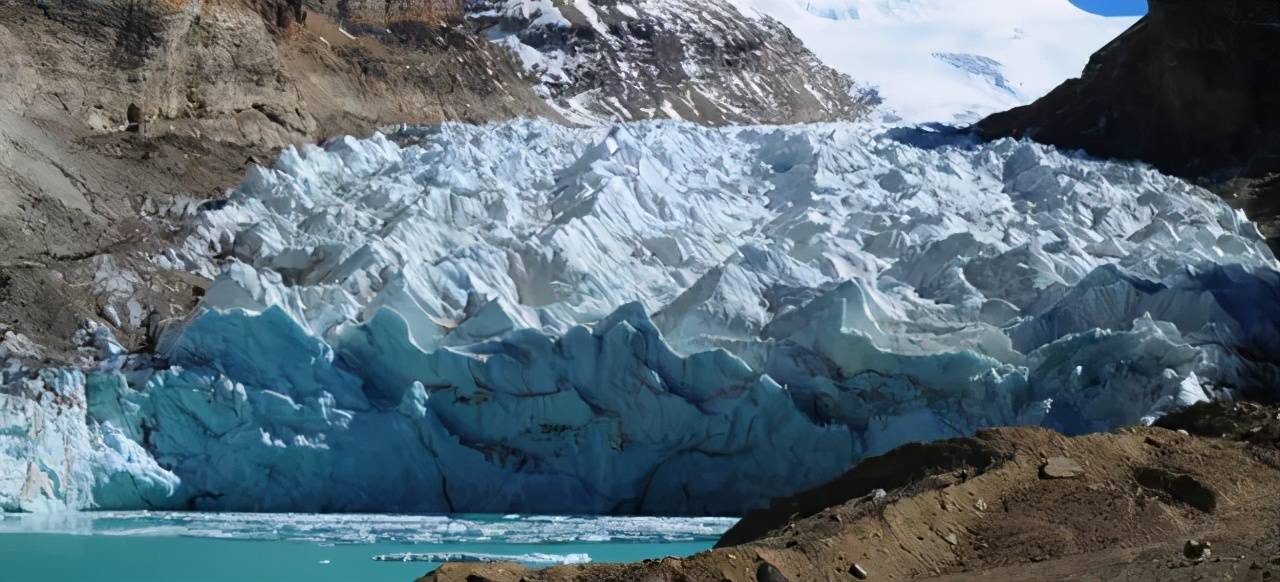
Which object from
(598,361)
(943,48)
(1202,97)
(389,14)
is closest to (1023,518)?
(598,361)

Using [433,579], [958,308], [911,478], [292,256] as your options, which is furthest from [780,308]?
[433,579]

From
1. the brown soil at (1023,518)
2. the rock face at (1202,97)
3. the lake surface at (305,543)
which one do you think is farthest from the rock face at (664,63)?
the brown soil at (1023,518)

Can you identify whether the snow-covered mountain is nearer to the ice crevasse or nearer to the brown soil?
the ice crevasse

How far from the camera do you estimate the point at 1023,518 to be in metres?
6.48

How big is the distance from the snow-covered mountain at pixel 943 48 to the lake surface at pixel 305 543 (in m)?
16.6

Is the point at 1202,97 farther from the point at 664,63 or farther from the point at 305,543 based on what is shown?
the point at 305,543

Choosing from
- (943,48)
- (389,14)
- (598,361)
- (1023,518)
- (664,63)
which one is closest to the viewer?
(1023,518)

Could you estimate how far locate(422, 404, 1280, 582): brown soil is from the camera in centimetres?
561

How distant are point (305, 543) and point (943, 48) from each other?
23610 millimetres

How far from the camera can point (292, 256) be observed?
1614 centimetres

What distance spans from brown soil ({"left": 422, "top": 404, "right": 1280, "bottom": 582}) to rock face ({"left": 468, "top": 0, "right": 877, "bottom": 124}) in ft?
60.5

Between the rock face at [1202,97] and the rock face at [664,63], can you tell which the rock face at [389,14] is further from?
the rock face at [1202,97]

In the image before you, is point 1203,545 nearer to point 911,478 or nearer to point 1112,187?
point 911,478

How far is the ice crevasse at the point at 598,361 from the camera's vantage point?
13.2 m
